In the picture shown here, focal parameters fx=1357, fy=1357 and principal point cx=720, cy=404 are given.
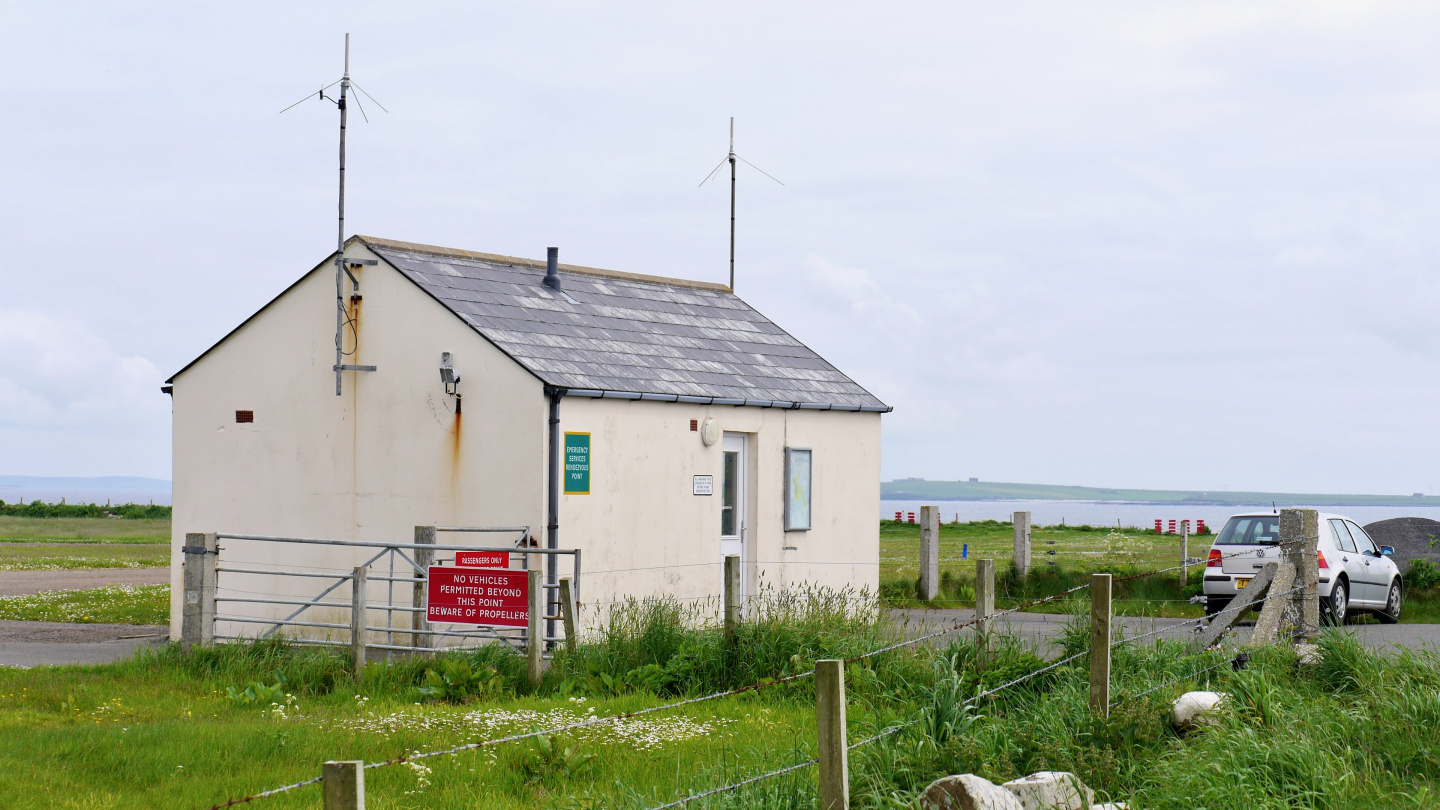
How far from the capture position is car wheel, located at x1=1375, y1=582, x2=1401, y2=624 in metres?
18.7

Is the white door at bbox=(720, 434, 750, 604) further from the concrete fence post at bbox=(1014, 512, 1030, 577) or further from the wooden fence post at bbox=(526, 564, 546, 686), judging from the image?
the concrete fence post at bbox=(1014, 512, 1030, 577)

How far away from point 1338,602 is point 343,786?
16.0 m

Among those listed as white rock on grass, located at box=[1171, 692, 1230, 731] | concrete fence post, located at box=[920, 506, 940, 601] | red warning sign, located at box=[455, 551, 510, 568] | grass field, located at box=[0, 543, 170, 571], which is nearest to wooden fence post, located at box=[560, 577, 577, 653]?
red warning sign, located at box=[455, 551, 510, 568]

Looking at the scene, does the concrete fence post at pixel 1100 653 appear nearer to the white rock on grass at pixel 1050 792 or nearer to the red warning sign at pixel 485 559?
the white rock on grass at pixel 1050 792

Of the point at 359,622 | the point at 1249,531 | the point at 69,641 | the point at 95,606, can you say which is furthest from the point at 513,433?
the point at 1249,531

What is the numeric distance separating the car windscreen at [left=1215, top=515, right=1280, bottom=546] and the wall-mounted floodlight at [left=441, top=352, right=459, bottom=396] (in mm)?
10462

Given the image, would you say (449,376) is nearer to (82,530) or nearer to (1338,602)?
(1338,602)

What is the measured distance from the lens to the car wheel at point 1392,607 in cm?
1866

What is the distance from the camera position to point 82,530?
176ft

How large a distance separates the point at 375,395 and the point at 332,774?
1237cm

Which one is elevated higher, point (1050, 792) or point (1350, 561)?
point (1350, 561)

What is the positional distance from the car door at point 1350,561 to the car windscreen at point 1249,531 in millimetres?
786

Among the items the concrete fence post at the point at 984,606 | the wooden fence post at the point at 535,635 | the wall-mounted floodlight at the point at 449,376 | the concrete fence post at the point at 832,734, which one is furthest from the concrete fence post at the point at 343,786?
the wall-mounted floodlight at the point at 449,376

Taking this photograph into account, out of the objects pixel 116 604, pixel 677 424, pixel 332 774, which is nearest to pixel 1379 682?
pixel 332 774
